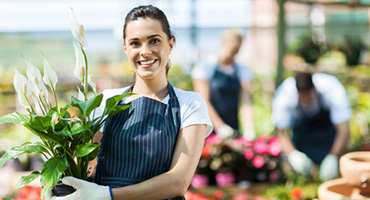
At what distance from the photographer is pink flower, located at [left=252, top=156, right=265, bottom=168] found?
126 inches

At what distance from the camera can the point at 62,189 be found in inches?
50.0

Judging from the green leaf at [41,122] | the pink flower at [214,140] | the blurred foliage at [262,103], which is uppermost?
the green leaf at [41,122]

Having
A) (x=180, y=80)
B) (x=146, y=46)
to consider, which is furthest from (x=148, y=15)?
(x=180, y=80)

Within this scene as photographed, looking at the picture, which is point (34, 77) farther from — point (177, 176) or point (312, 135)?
point (312, 135)

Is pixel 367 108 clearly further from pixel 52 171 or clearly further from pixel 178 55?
pixel 52 171

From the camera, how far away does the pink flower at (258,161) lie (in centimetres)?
320

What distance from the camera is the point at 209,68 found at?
3.78m

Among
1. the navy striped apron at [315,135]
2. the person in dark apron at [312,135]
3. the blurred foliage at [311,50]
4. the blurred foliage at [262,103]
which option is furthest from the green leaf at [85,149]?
the blurred foliage at [262,103]

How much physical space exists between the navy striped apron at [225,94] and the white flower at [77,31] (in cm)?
253

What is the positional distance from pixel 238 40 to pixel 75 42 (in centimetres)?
254

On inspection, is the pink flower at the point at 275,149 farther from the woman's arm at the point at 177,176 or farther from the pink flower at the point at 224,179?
the woman's arm at the point at 177,176

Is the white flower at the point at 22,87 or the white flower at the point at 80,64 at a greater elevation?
the white flower at the point at 80,64

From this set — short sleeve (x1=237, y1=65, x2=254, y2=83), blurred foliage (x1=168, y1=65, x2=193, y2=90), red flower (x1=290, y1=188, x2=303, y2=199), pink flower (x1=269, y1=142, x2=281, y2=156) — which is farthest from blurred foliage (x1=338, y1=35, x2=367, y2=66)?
red flower (x1=290, y1=188, x2=303, y2=199)

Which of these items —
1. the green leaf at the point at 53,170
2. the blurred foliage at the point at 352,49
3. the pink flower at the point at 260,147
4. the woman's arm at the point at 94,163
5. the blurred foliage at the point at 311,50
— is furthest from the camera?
the blurred foliage at the point at 352,49
